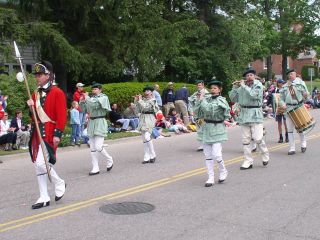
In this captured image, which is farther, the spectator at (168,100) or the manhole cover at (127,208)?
the spectator at (168,100)

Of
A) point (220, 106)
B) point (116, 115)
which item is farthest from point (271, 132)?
point (220, 106)

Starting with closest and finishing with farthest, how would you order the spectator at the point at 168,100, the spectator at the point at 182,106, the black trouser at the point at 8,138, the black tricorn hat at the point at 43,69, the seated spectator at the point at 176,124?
the black tricorn hat at the point at 43,69
the black trouser at the point at 8,138
the seated spectator at the point at 176,124
the spectator at the point at 182,106
the spectator at the point at 168,100

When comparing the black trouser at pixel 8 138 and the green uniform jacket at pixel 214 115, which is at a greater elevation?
the green uniform jacket at pixel 214 115

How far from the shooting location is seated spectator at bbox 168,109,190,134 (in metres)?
20.1

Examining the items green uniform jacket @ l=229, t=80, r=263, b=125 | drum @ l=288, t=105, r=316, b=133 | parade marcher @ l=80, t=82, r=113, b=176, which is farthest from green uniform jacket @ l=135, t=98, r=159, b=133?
drum @ l=288, t=105, r=316, b=133

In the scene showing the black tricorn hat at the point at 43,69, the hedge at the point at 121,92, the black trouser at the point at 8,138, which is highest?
the black tricorn hat at the point at 43,69

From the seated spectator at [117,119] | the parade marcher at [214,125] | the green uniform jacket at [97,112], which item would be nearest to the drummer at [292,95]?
the parade marcher at [214,125]

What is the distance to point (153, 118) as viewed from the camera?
12.3 m

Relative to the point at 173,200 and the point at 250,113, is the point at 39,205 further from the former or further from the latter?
the point at 250,113

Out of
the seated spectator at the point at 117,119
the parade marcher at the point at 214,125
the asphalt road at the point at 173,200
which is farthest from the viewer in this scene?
the seated spectator at the point at 117,119

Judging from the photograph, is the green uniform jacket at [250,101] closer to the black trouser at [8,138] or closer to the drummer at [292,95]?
the drummer at [292,95]

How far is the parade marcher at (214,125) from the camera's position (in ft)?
29.9

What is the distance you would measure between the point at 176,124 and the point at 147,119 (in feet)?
28.0

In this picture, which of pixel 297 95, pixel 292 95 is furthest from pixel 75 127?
pixel 297 95
